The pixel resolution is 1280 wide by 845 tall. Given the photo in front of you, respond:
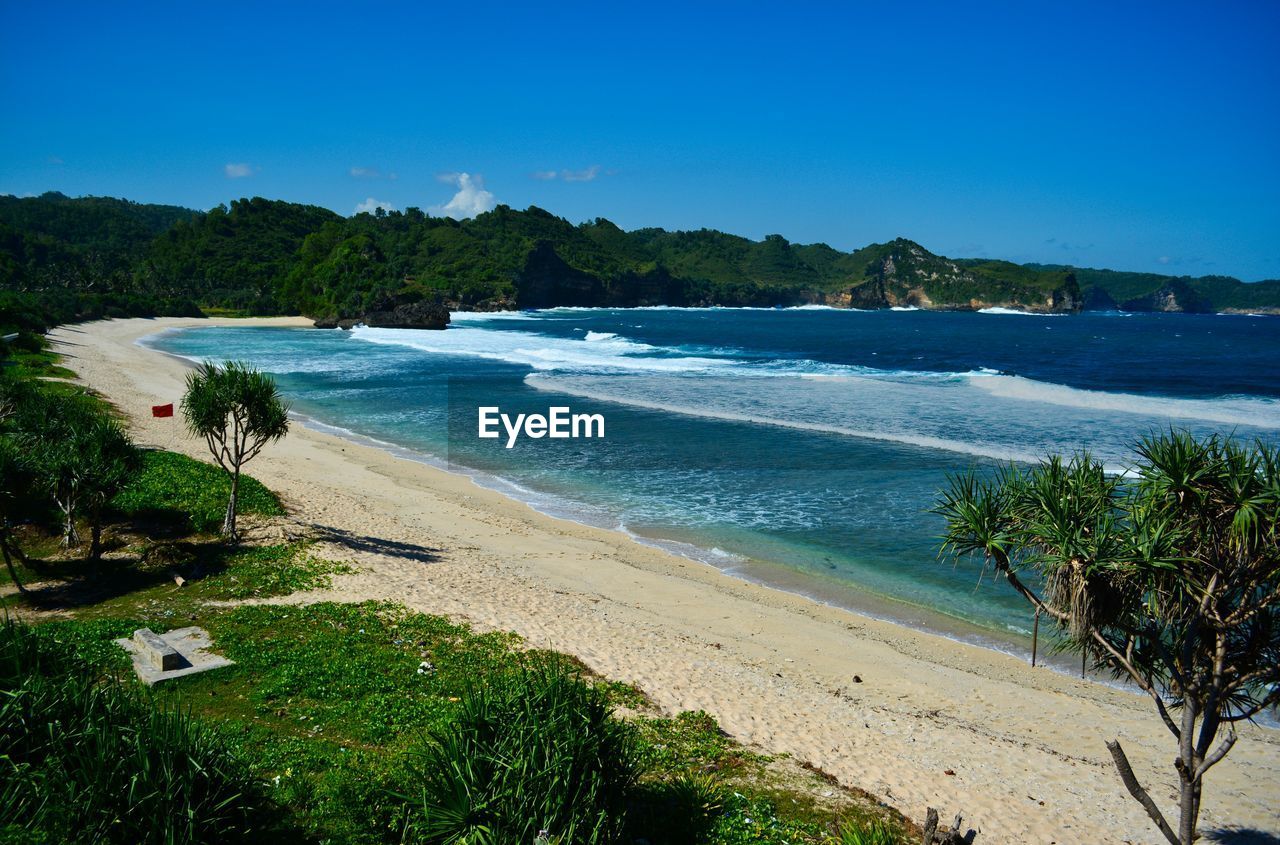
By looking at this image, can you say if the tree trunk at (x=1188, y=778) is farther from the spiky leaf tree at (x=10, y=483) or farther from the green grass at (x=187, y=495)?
the green grass at (x=187, y=495)

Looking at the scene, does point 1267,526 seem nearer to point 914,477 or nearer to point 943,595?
point 943,595

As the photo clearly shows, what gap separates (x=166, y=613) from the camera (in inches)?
460

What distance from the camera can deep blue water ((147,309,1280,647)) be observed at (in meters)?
19.2

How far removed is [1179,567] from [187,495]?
17678mm

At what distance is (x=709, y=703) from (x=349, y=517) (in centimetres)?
1192

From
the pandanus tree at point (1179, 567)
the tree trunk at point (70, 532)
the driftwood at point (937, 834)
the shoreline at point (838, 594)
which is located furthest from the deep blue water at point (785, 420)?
the tree trunk at point (70, 532)

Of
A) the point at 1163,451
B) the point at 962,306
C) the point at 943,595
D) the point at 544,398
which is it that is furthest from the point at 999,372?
the point at 962,306

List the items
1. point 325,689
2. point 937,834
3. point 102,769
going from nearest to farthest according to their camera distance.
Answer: point 102,769, point 937,834, point 325,689

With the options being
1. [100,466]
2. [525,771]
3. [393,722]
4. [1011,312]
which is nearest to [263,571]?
[100,466]

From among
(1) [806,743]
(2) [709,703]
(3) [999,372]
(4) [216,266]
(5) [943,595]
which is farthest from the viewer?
(4) [216,266]

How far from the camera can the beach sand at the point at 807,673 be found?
897cm

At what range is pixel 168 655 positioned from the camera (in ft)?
31.4

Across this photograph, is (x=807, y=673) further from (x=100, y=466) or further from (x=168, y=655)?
(x=100, y=466)

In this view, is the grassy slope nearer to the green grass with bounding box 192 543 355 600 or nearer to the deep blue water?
the green grass with bounding box 192 543 355 600
